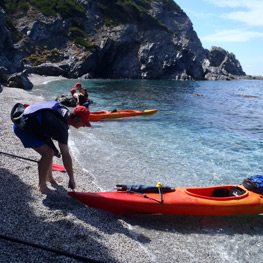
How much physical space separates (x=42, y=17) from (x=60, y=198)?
79244 millimetres

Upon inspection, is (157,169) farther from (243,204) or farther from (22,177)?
(22,177)

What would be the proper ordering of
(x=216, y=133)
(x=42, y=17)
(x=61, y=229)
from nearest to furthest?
(x=61, y=229) → (x=216, y=133) → (x=42, y=17)

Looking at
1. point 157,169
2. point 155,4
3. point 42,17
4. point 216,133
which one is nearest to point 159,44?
point 42,17

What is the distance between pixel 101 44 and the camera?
226 ft

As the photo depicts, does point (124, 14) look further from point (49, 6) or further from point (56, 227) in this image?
point (56, 227)

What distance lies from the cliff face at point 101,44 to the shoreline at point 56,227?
55727 millimetres

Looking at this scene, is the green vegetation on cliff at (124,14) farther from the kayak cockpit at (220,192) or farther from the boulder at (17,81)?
the kayak cockpit at (220,192)

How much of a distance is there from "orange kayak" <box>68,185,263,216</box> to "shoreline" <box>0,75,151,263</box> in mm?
249

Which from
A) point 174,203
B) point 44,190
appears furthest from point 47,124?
point 174,203

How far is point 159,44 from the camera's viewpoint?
7906 centimetres

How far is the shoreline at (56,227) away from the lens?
3.86 m

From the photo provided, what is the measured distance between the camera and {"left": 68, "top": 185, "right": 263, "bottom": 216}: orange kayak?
5500 millimetres

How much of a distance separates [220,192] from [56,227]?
4.30m

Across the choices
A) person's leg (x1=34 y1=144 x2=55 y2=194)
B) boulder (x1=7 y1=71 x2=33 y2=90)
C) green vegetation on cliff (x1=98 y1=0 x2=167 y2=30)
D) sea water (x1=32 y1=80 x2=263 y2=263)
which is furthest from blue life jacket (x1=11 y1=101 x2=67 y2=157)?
green vegetation on cliff (x1=98 y1=0 x2=167 y2=30)
